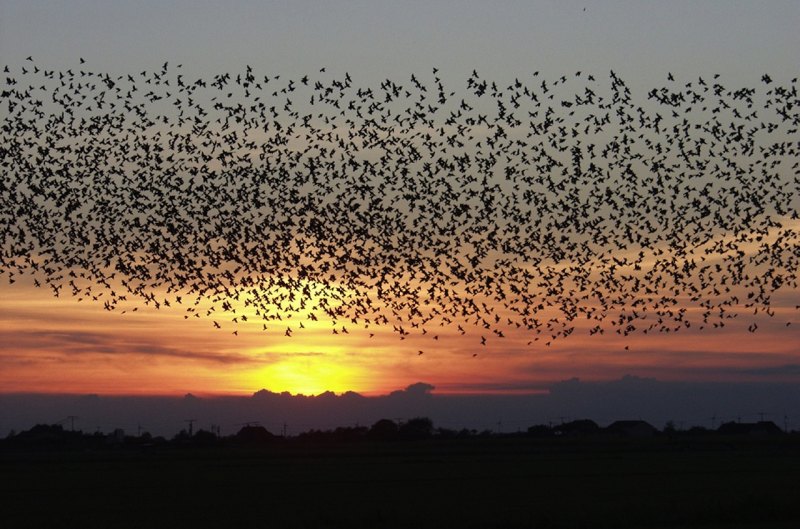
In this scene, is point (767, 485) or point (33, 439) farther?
point (33, 439)

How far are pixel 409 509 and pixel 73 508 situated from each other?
1488 cm

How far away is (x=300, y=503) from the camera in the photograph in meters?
49.8

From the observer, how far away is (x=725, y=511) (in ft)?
137

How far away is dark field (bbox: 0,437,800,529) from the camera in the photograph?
4119cm

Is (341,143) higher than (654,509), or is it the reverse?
(341,143)

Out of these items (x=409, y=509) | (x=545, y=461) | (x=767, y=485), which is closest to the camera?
(x=409, y=509)

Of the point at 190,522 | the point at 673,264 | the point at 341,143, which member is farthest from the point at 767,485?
the point at 341,143

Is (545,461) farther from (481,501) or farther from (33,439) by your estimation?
(33,439)

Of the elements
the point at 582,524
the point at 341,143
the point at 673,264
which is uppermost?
the point at 341,143

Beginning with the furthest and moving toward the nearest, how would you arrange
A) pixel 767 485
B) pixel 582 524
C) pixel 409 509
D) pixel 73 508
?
1. pixel 767 485
2. pixel 73 508
3. pixel 409 509
4. pixel 582 524

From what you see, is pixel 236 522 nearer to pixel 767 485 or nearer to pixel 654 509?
pixel 654 509

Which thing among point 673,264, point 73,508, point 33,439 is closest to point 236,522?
point 73,508

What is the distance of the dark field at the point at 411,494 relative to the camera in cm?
4119

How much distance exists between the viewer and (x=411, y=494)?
53594 mm
